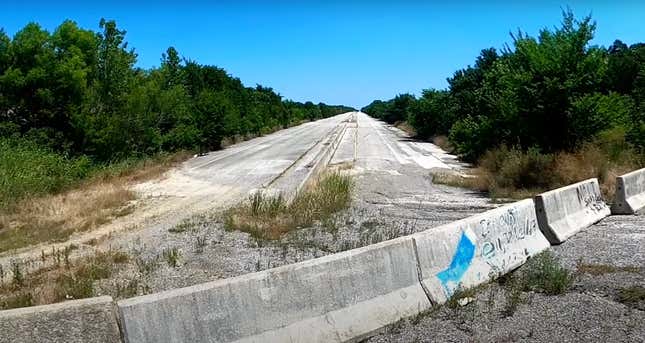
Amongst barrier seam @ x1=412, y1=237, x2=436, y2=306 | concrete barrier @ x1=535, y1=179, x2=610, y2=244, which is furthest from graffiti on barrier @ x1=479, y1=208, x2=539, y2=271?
barrier seam @ x1=412, y1=237, x2=436, y2=306

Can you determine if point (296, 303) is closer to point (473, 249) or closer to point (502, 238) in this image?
point (473, 249)

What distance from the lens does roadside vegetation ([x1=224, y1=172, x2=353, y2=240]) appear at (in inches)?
479

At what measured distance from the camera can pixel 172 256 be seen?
970 centimetres

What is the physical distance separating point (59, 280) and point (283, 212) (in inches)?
235

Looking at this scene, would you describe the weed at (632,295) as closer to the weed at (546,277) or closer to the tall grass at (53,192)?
the weed at (546,277)

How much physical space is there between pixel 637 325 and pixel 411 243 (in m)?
2.32

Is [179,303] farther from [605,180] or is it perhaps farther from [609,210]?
[605,180]

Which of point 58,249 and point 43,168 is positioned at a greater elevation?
point 43,168

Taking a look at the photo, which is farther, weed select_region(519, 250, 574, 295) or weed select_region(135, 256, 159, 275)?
weed select_region(135, 256, 159, 275)

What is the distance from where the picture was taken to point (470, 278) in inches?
286

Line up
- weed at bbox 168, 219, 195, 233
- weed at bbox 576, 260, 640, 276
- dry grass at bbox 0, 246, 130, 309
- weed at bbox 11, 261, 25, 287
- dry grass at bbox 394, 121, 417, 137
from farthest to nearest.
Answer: dry grass at bbox 394, 121, 417, 137 < weed at bbox 168, 219, 195, 233 < weed at bbox 11, 261, 25, 287 < weed at bbox 576, 260, 640, 276 < dry grass at bbox 0, 246, 130, 309

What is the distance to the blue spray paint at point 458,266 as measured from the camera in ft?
22.7

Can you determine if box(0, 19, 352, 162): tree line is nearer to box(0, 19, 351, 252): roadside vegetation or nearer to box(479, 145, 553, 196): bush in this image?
box(0, 19, 351, 252): roadside vegetation

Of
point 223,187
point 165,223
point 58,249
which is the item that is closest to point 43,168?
point 223,187
